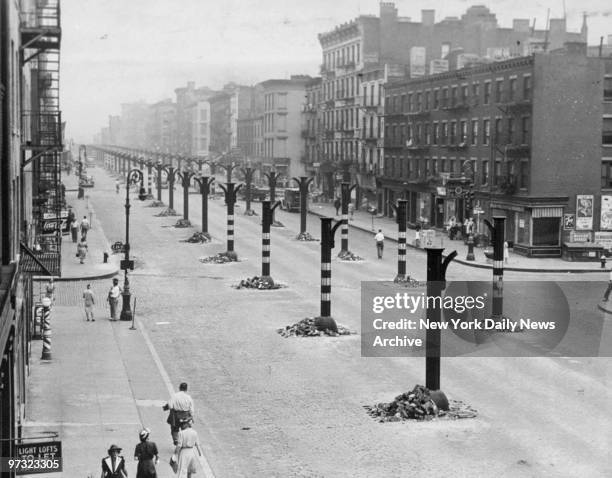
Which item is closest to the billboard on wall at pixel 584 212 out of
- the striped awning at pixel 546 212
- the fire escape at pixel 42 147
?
the striped awning at pixel 546 212

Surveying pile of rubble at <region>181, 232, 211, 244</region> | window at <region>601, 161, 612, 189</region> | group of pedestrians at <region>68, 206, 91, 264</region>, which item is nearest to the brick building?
window at <region>601, 161, 612, 189</region>

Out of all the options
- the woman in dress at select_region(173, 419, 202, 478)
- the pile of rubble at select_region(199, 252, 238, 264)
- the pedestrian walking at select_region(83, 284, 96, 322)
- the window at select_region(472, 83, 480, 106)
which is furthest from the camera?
the window at select_region(472, 83, 480, 106)

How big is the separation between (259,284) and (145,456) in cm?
2714

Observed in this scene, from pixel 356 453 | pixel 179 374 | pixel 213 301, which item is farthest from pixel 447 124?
pixel 356 453

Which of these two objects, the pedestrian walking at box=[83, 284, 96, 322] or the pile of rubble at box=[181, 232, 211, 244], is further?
the pile of rubble at box=[181, 232, 211, 244]

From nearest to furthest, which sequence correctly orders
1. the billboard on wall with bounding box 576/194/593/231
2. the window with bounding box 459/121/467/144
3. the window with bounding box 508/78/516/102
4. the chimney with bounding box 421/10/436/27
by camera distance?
1. the billboard on wall with bounding box 576/194/593/231
2. the window with bounding box 508/78/516/102
3. the window with bounding box 459/121/467/144
4. the chimney with bounding box 421/10/436/27

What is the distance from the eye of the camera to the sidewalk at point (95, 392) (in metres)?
20.3

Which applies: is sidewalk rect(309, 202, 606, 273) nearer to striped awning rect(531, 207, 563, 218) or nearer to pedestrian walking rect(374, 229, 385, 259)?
striped awning rect(531, 207, 563, 218)

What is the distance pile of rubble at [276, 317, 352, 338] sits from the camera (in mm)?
33094

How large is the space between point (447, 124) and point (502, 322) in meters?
41.4

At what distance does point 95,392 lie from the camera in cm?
2491

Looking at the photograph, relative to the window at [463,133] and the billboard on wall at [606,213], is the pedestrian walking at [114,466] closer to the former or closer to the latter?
the billboard on wall at [606,213]

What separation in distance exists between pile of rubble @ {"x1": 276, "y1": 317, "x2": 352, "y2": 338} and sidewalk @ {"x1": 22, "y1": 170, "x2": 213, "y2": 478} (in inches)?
178

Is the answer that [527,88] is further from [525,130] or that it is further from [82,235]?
[82,235]
